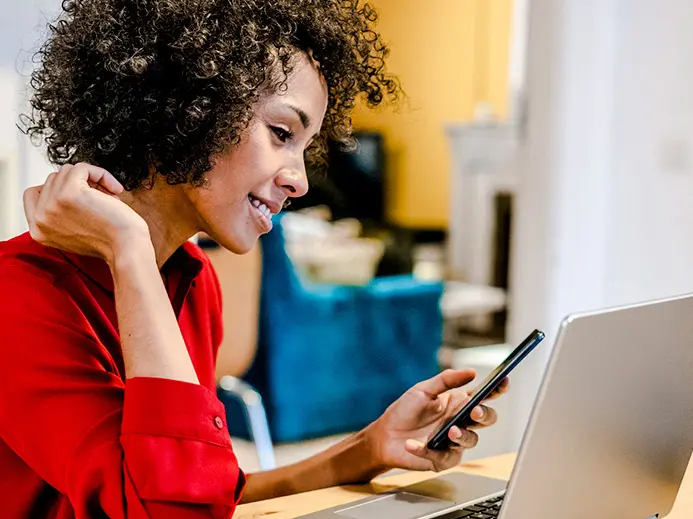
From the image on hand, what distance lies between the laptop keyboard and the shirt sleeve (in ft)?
0.78

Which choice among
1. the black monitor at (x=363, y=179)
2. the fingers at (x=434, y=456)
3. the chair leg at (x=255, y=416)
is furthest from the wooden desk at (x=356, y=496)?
the black monitor at (x=363, y=179)

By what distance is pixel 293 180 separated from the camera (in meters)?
1.16

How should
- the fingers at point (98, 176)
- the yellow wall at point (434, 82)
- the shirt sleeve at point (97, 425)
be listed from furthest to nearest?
1. the yellow wall at point (434, 82)
2. the fingers at point (98, 176)
3. the shirt sleeve at point (97, 425)

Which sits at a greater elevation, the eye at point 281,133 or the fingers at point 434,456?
the eye at point 281,133

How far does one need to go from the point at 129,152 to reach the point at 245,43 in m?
0.18

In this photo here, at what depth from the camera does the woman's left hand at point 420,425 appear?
1.21 meters

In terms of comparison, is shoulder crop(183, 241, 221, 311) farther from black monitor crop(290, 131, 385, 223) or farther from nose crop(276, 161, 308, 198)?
black monitor crop(290, 131, 385, 223)

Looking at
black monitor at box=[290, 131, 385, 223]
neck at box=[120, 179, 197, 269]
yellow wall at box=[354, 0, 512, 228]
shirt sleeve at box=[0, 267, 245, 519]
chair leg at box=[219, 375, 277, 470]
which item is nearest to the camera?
shirt sleeve at box=[0, 267, 245, 519]

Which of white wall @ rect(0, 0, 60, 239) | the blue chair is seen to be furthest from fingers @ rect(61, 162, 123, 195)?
the blue chair

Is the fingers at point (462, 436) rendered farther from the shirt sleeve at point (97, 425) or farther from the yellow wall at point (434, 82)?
the yellow wall at point (434, 82)

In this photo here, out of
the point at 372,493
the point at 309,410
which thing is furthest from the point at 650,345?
the point at 309,410

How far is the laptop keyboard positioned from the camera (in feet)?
3.53

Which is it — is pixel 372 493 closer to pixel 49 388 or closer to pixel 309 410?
pixel 49 388

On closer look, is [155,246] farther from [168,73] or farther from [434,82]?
[434,82]
